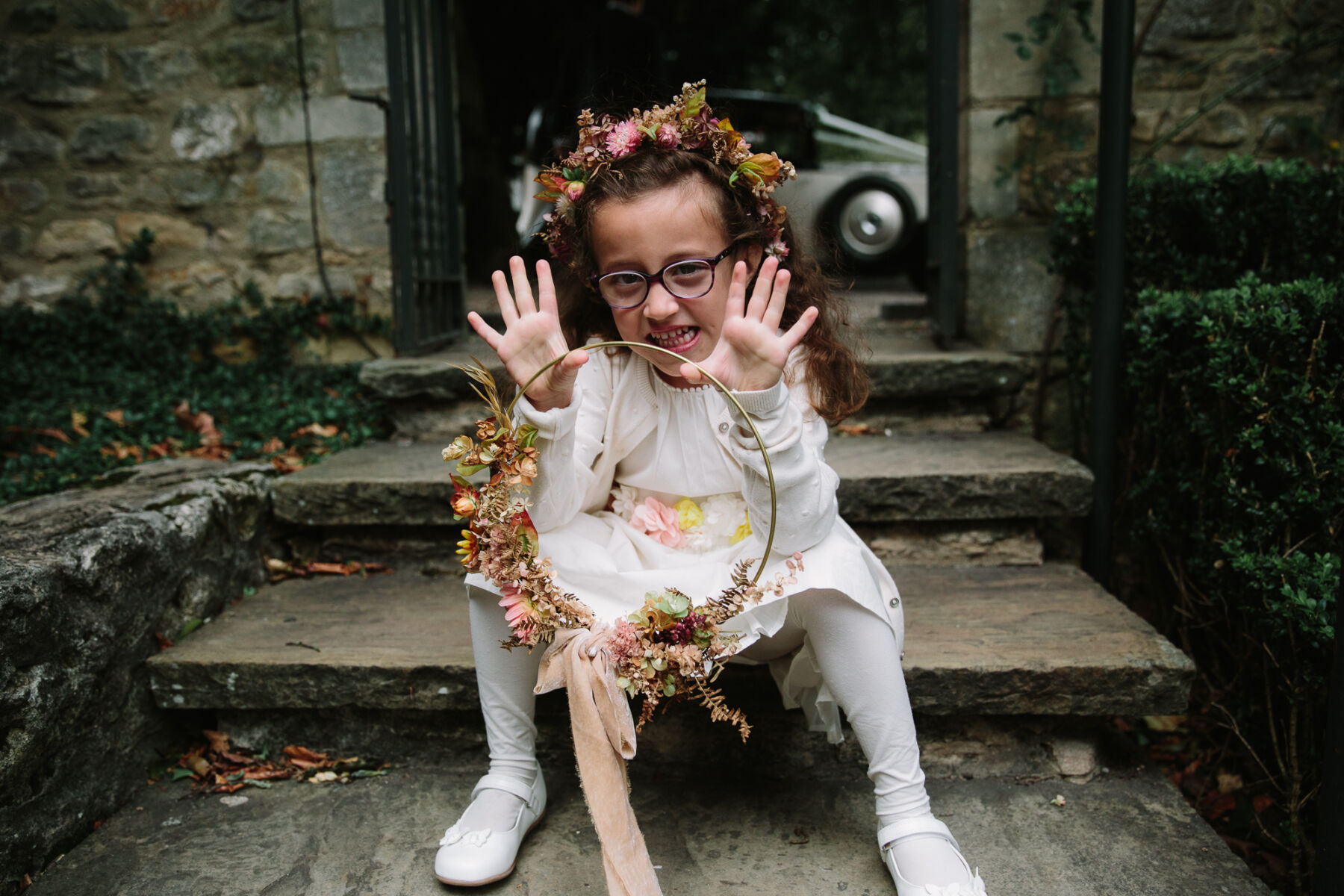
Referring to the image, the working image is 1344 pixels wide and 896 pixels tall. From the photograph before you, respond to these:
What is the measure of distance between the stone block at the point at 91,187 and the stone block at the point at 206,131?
322 mm

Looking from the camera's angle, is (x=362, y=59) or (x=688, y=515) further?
(x=362, y=59)

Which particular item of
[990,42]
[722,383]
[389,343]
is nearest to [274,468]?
[389,343]

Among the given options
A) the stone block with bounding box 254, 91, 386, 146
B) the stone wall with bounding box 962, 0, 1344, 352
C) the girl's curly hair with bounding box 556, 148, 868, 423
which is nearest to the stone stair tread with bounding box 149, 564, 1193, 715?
the girl's curly hair with bounding box 556, 148, 868, 423

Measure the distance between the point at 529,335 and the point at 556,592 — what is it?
0.41 metres

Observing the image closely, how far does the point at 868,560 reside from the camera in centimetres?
160

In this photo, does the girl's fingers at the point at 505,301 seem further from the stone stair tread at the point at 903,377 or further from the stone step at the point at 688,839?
the stone stair tread at the point at 903,377

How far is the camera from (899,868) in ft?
4.60

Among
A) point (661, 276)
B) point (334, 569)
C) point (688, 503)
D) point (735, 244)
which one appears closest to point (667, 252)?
point (661, 276)

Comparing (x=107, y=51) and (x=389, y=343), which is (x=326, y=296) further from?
(x=107, y=51)

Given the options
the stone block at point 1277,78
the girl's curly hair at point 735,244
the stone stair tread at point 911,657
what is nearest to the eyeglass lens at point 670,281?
the girl's curly hair at point 735,244

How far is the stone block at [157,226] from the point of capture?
12.3ft

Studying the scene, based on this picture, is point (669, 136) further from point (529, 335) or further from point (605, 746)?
point (605, 746)

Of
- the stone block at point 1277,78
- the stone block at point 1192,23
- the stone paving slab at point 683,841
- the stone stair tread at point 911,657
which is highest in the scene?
the stone block at point 1192,23

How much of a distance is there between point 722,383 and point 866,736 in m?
0.64
